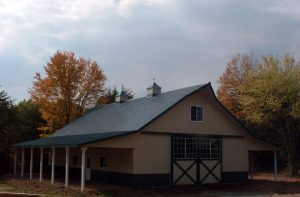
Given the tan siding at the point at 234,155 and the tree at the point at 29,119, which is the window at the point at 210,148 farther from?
the tree at the point at 29,119

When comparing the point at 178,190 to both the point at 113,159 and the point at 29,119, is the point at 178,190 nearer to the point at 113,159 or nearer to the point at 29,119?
the point at 113,159

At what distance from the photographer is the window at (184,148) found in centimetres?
2862

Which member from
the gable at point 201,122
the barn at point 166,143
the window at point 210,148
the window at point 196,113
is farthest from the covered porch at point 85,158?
the window at point 210,148

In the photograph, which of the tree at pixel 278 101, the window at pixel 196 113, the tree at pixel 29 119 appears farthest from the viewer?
the tree at pixel 29 119

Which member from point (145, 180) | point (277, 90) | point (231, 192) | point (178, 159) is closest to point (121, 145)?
point (145, 180)

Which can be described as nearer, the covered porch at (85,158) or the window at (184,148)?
the covered porch at (85,158)

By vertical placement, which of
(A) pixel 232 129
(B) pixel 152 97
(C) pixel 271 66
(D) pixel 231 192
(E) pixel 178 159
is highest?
(C) pixel 271 66

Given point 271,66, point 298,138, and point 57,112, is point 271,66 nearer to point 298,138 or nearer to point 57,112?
point 298,138

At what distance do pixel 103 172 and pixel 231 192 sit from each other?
8.24m

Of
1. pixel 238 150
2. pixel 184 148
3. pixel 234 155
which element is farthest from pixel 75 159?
A: pixel 238 150

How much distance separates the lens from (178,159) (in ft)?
93.7

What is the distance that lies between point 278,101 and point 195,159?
12.3 meters

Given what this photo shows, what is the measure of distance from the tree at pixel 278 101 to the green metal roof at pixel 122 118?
11.5m

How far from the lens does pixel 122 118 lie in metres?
30.5
